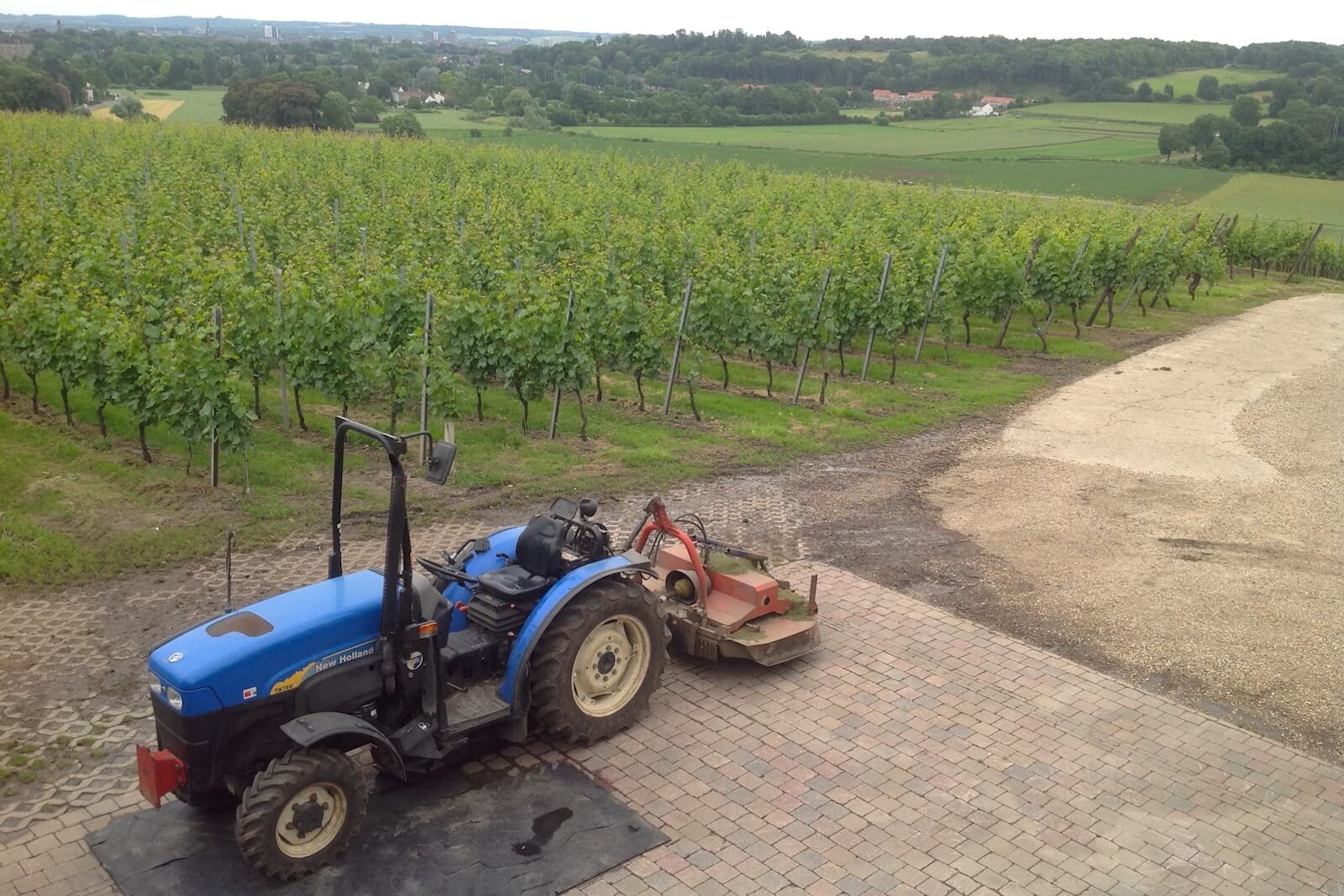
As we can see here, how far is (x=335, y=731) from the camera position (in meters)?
5.61

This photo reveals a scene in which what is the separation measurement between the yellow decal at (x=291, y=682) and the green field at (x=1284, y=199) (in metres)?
42.9

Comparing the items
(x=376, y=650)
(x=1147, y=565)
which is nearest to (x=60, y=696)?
(x=376, y=650)

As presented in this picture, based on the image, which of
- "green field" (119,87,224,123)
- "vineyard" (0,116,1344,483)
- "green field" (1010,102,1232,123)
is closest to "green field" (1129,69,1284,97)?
"green field" (1010,102,1232,123)

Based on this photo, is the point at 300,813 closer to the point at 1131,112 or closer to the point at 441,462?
the point at 441,462

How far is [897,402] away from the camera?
54.2 ft

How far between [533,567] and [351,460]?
230 inches

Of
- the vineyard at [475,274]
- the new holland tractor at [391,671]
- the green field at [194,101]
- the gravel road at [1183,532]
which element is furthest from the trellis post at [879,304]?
the green field at [194,101]

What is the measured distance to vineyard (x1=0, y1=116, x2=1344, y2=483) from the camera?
12164mm

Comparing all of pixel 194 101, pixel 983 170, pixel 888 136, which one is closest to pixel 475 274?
pixel 983 170

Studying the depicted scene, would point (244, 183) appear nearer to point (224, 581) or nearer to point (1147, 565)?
point (224, 581)

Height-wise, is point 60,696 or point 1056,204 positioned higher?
point 1056,204

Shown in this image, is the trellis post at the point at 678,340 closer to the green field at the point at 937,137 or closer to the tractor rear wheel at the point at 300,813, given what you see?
the tractor rear wheel at the point at 300,813

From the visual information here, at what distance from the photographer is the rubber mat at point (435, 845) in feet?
18.6

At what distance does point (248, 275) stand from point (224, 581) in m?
6.34
